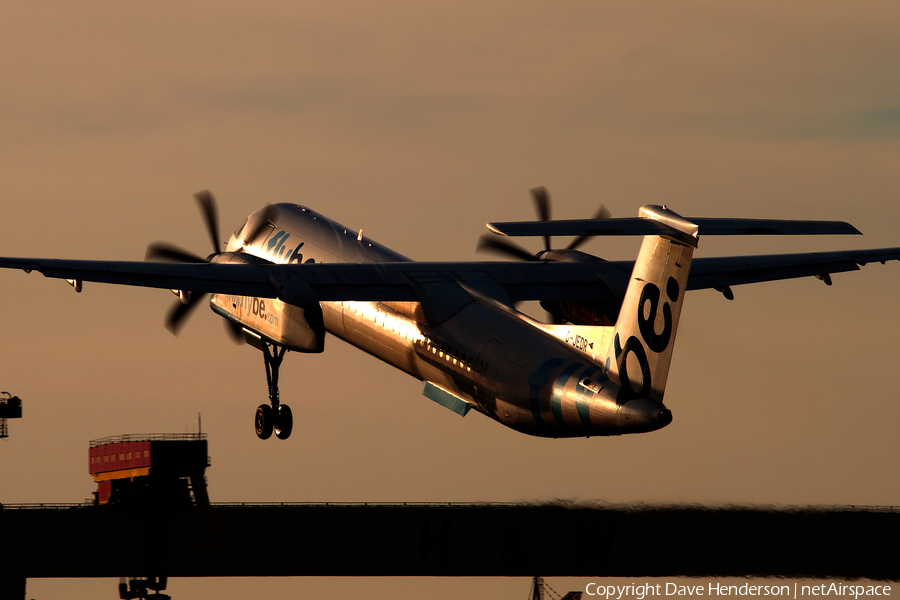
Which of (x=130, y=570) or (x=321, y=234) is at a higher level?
(x=321, y=234)

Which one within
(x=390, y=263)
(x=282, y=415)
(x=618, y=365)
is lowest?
(x=618, y=365)

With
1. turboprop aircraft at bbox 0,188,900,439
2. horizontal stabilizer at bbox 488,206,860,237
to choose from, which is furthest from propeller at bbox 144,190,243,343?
horizontal stabilizer at bbox 488,206,860,237

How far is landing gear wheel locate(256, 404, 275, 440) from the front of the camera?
5028 centimetres

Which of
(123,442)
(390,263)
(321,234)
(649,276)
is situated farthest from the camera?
(123,442)

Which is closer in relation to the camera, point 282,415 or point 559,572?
point 282,415

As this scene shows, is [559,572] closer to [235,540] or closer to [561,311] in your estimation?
[235,540]

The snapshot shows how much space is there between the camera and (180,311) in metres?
47.2

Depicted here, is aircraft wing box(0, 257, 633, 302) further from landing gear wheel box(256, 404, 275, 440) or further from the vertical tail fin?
the vertical tail fin

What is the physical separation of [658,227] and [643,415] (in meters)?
4.84

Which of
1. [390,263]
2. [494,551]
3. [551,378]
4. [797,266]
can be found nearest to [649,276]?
[551,378]

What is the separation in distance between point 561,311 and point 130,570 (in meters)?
30.5

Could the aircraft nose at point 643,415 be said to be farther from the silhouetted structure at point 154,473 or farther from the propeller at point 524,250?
the silhouetted structure at point 154,473

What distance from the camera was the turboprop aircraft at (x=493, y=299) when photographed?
32844mm

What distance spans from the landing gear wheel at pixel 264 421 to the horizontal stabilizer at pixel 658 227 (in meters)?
22.4
